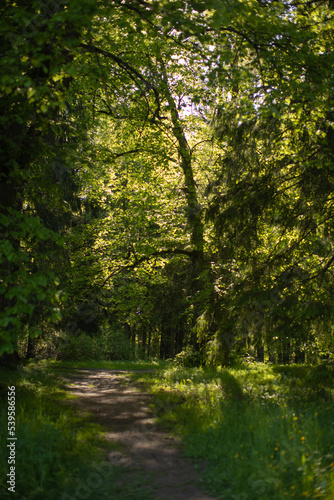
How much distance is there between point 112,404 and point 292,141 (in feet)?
21.0

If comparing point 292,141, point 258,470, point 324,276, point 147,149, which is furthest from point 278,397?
point 147,149

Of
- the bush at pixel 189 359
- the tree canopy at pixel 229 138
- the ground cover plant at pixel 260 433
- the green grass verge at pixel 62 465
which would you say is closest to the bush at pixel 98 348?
the bush at pixel 189 359

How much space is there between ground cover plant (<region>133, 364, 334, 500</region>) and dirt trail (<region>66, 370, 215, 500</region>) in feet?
0.71

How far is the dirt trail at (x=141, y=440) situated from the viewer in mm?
4309

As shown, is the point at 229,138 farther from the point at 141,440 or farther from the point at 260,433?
the point at 141,440

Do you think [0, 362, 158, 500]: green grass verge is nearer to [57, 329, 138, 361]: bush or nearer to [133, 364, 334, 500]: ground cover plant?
[133, 364, 334, 500]: ground cover plant

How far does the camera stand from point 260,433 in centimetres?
488

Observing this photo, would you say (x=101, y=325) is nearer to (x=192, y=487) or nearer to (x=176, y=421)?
(x=176, y=421)

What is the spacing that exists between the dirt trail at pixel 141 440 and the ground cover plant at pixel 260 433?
0.71 feet

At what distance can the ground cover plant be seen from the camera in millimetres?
3965

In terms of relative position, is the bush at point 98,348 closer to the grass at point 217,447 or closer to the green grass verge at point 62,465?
the grass at point 217,447

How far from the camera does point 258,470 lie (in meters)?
4.12

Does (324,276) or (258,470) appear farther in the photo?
(324,276)

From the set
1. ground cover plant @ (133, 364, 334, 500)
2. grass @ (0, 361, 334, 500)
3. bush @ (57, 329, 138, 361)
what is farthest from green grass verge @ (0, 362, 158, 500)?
bush @ (57, 329, 138, 361)
